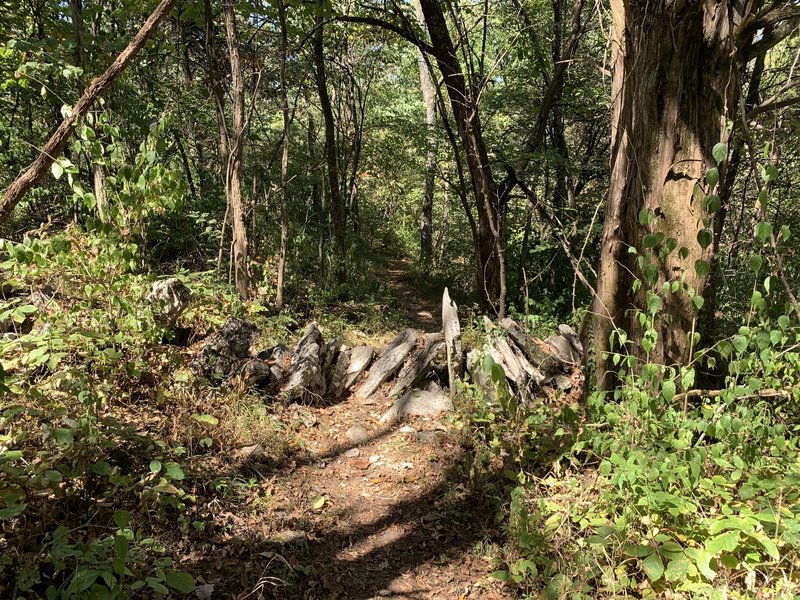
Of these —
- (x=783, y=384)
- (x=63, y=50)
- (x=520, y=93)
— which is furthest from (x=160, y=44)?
(x=783, y=384)

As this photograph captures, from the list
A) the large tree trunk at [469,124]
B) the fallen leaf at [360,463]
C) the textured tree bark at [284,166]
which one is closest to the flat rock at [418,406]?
the fallen leaf at [360,463]

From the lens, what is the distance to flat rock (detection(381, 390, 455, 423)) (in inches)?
181

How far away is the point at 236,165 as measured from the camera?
5.92m

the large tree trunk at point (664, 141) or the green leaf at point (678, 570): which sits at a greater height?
the large tree trunk at point (664, 141)

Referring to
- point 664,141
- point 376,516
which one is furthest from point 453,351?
point 664,141

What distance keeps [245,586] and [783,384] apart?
3.47 meters

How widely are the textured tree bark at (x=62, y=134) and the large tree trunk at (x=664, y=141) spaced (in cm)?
294

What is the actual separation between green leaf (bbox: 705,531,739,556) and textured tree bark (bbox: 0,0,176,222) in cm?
344

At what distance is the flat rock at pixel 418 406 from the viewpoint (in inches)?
181

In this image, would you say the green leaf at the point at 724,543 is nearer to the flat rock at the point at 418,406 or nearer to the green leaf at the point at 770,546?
the green leaf at the point at 770,546

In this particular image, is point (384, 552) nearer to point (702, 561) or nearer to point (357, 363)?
point (702, 561)

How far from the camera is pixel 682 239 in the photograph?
3.39 meters

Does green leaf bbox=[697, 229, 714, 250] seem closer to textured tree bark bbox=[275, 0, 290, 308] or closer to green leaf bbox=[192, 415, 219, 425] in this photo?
green leaf bbox=[192, 415, 219, 425]

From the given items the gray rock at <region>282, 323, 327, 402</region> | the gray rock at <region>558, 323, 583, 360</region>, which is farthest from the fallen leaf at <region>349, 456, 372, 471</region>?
the gray rock at <region>558, 323, 583, 360</region>
